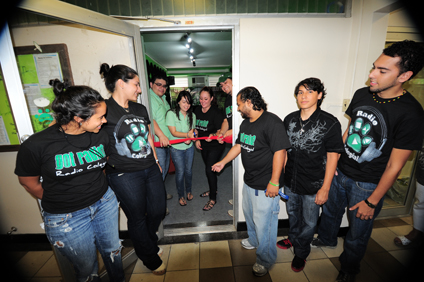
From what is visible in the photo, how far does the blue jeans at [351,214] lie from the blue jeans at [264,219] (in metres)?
0.67

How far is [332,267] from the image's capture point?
189 cm

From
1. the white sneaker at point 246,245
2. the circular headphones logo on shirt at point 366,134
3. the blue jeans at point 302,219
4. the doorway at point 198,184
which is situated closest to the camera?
the circular headphones logo on shirt at point 366,134

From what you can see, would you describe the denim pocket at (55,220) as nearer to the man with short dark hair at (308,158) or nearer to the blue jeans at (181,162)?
the blue jeans at (181,162)

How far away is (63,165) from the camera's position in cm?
112

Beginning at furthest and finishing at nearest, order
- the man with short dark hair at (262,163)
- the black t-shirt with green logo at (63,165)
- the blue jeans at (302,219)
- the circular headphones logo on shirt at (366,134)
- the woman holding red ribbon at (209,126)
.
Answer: the woman holding red ribbon at (209,126), the blue jeans at (302,219), the man with short dark hair at (262,163), the circular headphones logo on shirt at (366,134), the black t-shirt with green logo at (63,165)

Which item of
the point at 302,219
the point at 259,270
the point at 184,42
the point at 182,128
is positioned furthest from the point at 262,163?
the point at 184,42

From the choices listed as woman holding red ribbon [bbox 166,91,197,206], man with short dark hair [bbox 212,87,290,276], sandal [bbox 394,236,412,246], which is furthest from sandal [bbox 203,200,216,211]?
sandal [bbox 394,236,412,246]

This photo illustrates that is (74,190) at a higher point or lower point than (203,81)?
lower

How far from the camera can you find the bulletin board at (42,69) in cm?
185

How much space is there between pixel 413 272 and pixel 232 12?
3.51m

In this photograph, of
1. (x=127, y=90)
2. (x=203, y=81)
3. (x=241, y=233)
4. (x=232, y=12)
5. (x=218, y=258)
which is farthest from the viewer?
(x=203, y=81)

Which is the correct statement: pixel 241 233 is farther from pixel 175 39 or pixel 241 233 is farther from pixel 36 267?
pixel 175 39

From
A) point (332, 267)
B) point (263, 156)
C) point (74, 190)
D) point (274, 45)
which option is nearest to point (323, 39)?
point (274, 45)

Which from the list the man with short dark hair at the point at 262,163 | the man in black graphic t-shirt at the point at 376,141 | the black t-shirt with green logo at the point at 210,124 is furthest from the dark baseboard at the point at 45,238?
the black t-shirt with green logo at the point at 210,124
